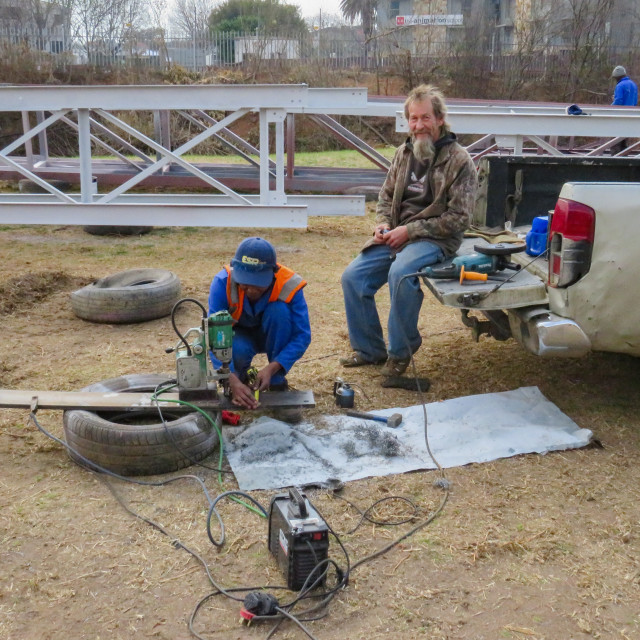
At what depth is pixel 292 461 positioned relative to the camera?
3.76 metres

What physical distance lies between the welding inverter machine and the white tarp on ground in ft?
2.23

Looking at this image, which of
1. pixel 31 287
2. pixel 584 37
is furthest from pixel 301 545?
pixel 584 37

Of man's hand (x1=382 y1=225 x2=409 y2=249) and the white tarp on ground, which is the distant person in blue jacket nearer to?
man's hand (x1=382 y1=225 x2=409 y2=249)

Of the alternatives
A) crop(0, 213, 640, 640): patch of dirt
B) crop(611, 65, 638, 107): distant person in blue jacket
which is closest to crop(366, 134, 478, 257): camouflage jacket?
crop(0, 213, 640, 640): patch of dirt

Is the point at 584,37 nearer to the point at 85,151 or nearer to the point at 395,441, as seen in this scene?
the point at 85,151

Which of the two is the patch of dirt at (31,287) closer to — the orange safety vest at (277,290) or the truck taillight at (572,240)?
the orange safety vest at (277,290)

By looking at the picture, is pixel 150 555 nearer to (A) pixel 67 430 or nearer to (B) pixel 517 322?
(A) pixel 67 430

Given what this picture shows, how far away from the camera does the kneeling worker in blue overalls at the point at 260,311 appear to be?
3850 millimetres

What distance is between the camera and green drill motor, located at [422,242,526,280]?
167 inches

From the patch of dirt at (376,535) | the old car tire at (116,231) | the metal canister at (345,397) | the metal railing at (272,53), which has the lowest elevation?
the patch of dirt at (376,535)

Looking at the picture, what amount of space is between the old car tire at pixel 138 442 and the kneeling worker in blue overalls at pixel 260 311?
0.29 metres

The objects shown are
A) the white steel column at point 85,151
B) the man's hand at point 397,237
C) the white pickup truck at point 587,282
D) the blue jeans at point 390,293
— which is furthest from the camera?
the white steel column at point 85,151

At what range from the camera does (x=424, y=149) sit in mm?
4625

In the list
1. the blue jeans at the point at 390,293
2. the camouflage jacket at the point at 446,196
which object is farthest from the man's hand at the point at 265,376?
the camouflage jacket at the point at 446,196
